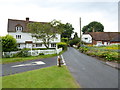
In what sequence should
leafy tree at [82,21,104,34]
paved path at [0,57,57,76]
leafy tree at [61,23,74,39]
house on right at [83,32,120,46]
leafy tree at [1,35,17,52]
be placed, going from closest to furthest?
paved path at [0,57,57,76] < leafy tree at [1,35,17,52] < house on right at [83,32,120,46] < leafy tree at [61,23,74,39] < leafy tree at [82,21,104,34]

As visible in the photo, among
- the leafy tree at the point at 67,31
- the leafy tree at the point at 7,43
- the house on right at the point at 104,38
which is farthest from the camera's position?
the leafy tree at the point at 67,31

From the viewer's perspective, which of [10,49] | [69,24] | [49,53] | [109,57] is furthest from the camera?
[69,24]

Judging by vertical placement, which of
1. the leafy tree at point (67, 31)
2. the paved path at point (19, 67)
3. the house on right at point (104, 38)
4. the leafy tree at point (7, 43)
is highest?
the leafy tree at point (67, 31)

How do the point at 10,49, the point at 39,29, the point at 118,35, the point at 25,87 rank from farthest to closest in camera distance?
the point at 118,35, the point at 39,29, the point at 10,49, the point at 25,87

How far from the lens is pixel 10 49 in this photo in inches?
632

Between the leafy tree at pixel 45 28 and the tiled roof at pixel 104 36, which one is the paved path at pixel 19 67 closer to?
the leafy tree at pixel 45 28

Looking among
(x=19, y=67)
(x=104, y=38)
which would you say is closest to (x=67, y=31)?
(x=104, y=38)

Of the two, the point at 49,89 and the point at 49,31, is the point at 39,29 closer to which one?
the point at 49,31

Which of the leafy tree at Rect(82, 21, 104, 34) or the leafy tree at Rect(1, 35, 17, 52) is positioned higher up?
the leafy tree at Rect(82, 21, 104, 34)

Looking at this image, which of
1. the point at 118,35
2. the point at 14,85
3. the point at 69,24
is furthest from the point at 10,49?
the point at 69,24

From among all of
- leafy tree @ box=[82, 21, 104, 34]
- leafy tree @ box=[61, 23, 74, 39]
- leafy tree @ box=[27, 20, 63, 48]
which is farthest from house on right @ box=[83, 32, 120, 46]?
leafy tree @ box=[82, 21, 104, 34]

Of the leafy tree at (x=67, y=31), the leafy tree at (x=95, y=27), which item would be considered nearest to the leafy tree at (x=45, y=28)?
the leafy tree at (x=67, y=31)

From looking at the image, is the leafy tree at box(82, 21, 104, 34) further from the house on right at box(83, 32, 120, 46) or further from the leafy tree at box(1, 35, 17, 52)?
the leafy tree at box(1, 35, 17, 52)

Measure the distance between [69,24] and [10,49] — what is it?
2240 inches
